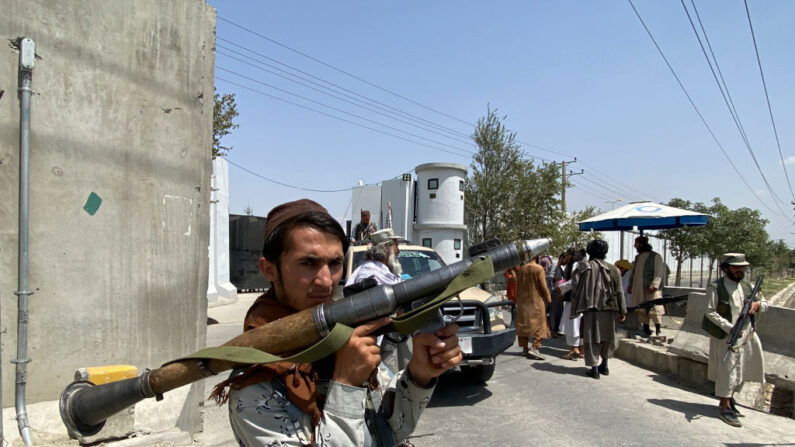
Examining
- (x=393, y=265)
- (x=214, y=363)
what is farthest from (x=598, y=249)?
(x=214, y=363)

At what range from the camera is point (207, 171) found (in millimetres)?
4266

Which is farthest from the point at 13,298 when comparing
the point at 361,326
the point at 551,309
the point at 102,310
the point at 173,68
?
the point at 551,309

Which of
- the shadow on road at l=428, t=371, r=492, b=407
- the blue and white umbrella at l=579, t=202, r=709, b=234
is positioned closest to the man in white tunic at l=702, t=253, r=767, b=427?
the shadow on road at l=428, t=371, r=492, b=407

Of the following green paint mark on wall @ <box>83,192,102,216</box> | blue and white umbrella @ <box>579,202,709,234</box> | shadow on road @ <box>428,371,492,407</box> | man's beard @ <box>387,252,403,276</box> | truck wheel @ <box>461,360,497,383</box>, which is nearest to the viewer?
green paint mark on wall @ <box>83,192,102,216</box>

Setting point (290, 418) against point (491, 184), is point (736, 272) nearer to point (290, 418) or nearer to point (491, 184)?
point (290, 418)

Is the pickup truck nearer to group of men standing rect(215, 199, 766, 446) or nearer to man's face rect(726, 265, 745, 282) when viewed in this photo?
man's face rect(726, 265, 745, 282)

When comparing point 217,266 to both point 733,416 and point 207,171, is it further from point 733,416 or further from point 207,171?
point 733,416

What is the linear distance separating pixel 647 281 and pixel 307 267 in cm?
851

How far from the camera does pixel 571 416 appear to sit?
486 cm

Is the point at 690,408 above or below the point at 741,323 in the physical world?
below

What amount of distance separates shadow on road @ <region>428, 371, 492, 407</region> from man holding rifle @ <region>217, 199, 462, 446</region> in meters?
4.00

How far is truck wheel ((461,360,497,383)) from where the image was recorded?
230 inches

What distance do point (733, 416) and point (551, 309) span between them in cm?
503

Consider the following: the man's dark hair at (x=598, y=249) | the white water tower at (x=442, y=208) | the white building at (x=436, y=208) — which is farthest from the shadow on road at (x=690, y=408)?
the white water tower at (x=442, y=208)
